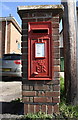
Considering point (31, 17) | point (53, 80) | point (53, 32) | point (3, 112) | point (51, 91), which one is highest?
point (31, 17)

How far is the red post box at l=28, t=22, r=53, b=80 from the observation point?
3.11 metres

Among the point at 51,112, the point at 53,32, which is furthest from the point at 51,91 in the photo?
the point at 53,32

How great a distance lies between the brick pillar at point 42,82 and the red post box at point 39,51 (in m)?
0.08

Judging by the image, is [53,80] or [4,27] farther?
[4,27]

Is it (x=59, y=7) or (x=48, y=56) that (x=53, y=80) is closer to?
(x=48, y=56)

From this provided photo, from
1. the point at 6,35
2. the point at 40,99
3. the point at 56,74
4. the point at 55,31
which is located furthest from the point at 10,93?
the point at 6,35

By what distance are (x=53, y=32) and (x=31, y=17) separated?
0.54 m

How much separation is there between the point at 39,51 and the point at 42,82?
0.62m

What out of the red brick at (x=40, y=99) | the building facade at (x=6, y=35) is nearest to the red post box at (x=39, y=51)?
the red brick at (x=40, y=99)

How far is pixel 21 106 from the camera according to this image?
12.5 feet

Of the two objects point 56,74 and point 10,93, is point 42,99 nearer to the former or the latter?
point 56,74

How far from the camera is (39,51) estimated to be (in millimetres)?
3125

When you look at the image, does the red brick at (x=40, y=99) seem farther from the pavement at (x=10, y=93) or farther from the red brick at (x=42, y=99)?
the pavement at (x=10, y=93)

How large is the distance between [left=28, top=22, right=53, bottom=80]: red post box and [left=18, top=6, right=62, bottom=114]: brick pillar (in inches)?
3.3
